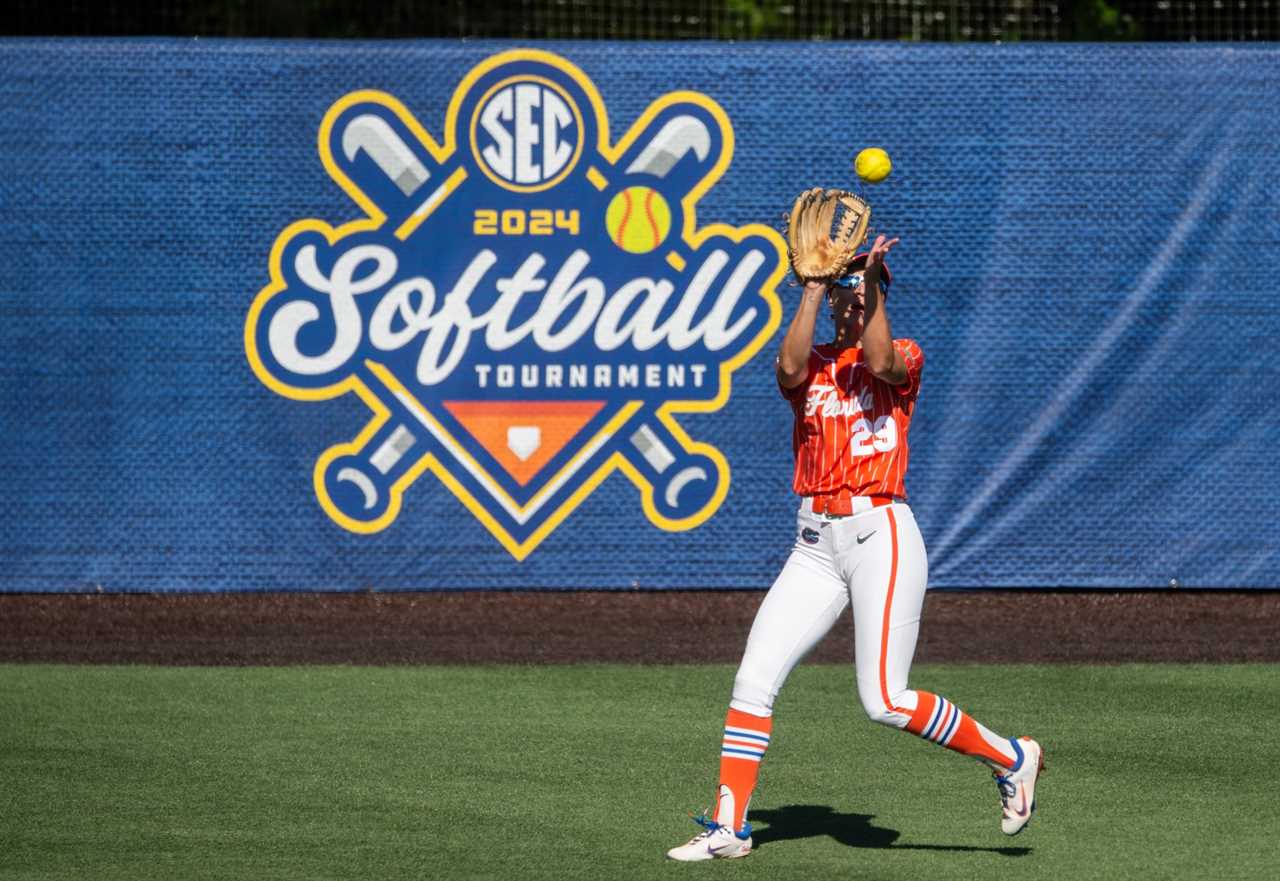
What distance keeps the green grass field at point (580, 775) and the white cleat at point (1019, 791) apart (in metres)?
0.10

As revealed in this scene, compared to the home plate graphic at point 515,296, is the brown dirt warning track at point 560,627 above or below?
below

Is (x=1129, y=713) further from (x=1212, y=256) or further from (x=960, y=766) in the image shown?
(x=1212, y=256)

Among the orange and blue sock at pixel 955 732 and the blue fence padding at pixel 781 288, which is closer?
the orange and blue sock at pixel 955 732

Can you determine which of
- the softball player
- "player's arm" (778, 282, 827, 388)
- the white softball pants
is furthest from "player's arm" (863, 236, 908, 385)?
the white softball pants

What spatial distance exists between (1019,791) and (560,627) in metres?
4.46

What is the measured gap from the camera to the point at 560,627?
381 inches

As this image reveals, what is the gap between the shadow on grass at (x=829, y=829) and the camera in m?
5.55

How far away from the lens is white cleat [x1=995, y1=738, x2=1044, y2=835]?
5488 mm

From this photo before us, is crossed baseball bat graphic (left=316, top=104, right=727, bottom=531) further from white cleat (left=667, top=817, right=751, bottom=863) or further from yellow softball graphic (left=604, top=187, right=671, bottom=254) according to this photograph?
white cleat (left=667, top=817, right=751, bottom=863)

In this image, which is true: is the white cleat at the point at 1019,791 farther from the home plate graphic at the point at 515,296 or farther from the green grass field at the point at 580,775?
the home plate graphic at the point at 515,296

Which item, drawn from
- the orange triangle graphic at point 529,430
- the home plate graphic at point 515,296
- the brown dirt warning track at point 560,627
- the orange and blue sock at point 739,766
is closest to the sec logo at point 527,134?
the home plate graphic at point 515,296

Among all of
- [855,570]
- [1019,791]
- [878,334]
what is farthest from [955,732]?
[878,334]

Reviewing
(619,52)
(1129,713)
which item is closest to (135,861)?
(1129,713)

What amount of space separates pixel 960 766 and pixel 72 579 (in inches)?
209
